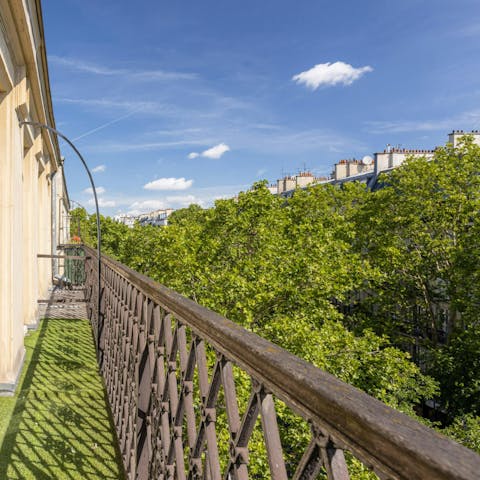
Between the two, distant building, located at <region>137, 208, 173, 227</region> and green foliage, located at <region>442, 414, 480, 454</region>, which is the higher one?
distant building, located at <region>137, 208, 173, 227</region>

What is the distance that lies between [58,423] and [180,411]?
342cm

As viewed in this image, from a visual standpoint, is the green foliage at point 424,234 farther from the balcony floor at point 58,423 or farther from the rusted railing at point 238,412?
the rusted railing at point 238,412

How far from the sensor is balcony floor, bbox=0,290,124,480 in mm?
3924

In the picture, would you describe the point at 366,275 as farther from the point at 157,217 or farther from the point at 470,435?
the point at 157,217

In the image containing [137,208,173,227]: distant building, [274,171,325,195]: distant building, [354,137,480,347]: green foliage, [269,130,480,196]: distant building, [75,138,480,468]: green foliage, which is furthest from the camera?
[137,208,173,227]: distant building

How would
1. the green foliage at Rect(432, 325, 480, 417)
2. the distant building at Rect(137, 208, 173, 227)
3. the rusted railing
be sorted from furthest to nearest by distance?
the distant building at Rect(137, 208, 173, 227) < the green foliage at Rect(432, 325, 480, 417) < the rusted railing

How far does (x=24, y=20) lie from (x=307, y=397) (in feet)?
23.2

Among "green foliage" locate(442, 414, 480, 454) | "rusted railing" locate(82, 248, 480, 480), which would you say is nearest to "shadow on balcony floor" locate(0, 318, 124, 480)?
"rusted railing" locate(82, 248, 480, 480)

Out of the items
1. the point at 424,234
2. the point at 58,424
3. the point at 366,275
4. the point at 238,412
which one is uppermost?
the point at 424,234

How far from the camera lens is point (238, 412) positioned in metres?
1.39

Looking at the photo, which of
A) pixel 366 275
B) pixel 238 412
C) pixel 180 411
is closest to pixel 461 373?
pixel 366 275

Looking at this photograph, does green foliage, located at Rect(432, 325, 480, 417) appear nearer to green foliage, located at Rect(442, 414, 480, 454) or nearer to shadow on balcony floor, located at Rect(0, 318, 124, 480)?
green foliage, located at Rect(442, 414, 480, 454)

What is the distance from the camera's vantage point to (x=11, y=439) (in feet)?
14.5

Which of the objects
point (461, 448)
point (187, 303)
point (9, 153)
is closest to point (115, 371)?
point (187, 303)
